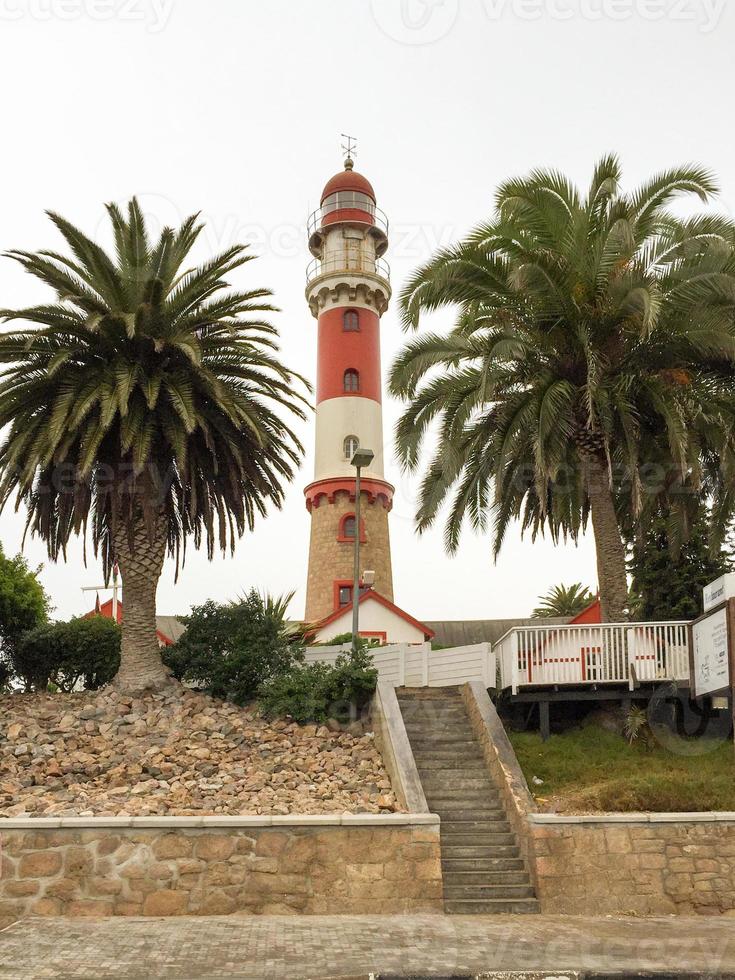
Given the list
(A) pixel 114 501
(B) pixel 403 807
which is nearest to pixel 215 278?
(A) pixel 114 501

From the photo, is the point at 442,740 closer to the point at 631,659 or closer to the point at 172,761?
the point at 631,659

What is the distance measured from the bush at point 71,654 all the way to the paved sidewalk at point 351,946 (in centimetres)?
1087

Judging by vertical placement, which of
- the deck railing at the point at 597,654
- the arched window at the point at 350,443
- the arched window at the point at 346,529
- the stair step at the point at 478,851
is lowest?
the stair step at the point at 478,851

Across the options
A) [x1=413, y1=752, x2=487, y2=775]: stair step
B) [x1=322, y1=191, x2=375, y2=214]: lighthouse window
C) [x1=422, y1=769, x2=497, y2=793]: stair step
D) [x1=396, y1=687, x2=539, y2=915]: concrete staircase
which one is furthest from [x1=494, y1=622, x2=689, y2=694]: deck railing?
[x1=322, y1=191, x2=375, y2=214]: lighthouse window

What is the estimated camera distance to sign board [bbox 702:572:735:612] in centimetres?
1562

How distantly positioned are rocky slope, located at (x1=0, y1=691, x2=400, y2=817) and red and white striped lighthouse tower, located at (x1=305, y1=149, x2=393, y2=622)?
51.3 ft

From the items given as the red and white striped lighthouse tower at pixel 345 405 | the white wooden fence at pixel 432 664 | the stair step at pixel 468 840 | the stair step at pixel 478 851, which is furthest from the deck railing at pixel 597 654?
the red and white striped lighthouse tower at pixel 345 405

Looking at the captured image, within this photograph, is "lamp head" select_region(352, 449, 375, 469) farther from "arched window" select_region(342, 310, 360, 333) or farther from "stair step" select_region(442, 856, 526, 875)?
"arched window" select_region(342, 310, 360, 333)

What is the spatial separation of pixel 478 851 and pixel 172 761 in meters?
5.37

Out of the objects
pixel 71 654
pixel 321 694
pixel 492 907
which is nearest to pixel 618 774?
pixel 492 907

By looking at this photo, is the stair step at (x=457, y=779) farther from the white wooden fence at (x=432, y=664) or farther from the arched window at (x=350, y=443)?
the arched window at (x=350, y=443)

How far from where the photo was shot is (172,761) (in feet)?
53.4

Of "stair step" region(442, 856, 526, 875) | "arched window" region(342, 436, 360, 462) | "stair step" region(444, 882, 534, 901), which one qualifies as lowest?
"stair step" region(444, 882, 534, 901)

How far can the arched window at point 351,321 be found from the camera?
37375 mm
